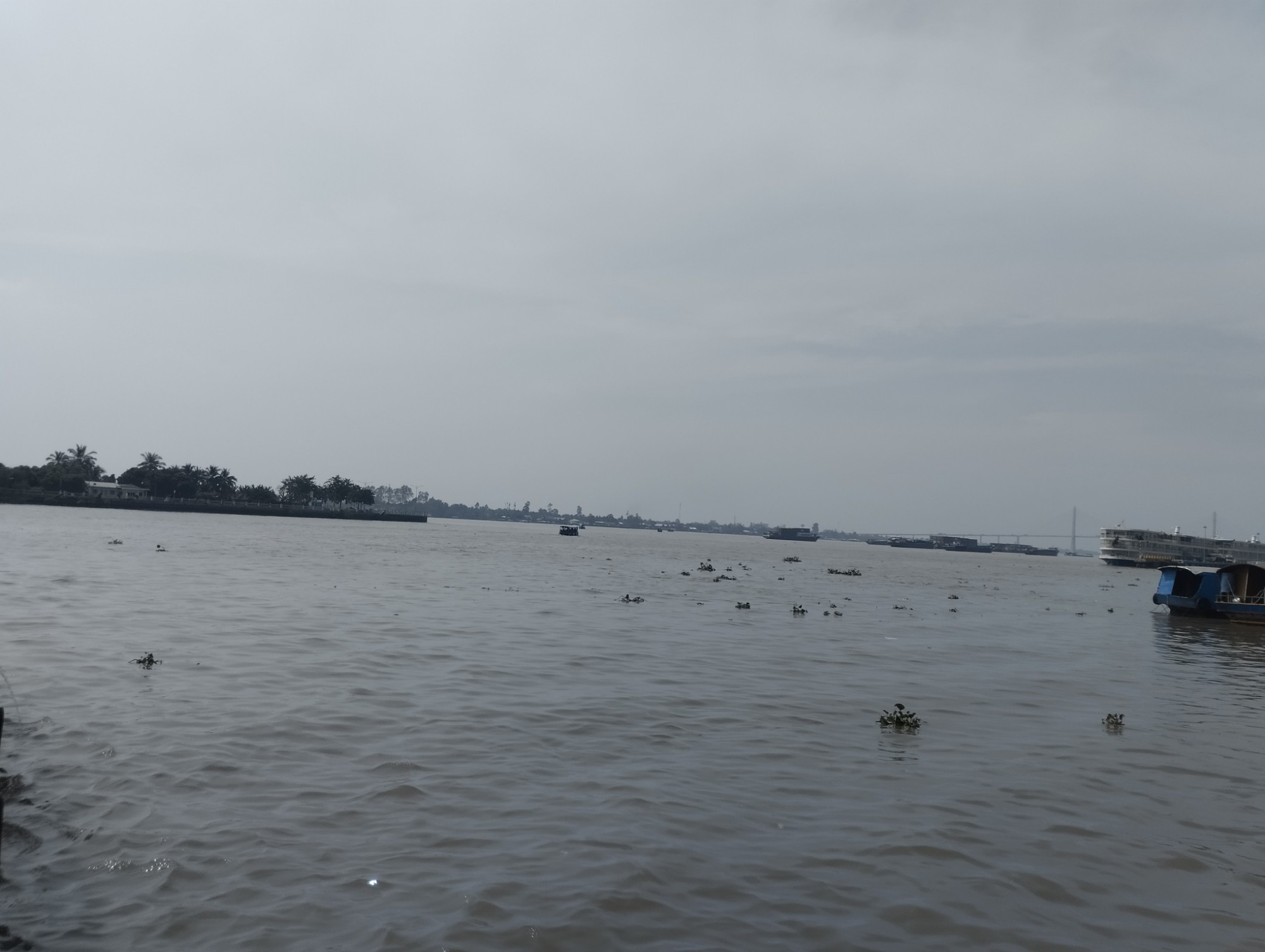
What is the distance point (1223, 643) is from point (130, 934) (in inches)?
1824

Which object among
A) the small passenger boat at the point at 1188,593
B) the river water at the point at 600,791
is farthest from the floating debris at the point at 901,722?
the small passenger boat at the point at 1188,593

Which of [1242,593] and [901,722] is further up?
[1242,593]

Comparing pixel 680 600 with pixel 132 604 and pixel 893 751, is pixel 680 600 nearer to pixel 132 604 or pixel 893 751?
pixel 132 604

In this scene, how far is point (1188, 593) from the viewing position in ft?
182

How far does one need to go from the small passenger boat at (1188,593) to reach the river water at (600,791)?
80.9ft

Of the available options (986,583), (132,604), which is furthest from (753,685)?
(986,583)

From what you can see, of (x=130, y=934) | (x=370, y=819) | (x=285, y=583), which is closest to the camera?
(x=130, y=934)

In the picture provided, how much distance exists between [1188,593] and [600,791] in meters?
55.3

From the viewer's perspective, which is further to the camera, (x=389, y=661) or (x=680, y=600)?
(x=680, y=600)

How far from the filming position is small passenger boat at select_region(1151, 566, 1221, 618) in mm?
53875

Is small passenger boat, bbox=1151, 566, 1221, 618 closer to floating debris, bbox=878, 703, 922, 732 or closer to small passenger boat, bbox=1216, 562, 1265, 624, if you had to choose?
small passenger boat, bbox=1216, 562, 1265, 624

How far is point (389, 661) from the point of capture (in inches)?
949

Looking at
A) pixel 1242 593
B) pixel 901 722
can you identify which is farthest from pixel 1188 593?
pixel 901 722

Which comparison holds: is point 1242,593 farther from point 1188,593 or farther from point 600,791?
point 600,791
